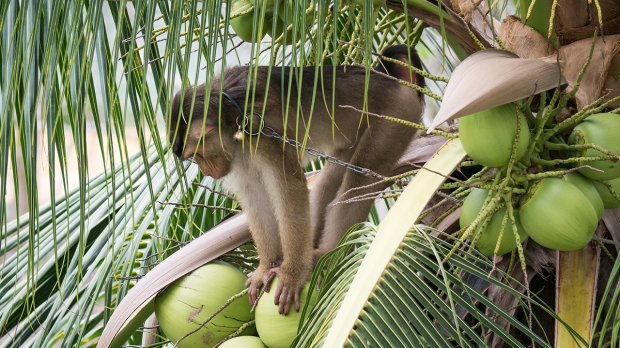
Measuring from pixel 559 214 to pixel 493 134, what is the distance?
0.66ft

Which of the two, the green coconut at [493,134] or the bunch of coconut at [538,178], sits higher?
the green coconut at [493,134]

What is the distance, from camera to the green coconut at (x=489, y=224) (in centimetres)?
144

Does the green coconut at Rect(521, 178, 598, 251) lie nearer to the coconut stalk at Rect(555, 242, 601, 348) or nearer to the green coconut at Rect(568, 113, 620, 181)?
the green coconut at Rect(568, 113, 620, 181)

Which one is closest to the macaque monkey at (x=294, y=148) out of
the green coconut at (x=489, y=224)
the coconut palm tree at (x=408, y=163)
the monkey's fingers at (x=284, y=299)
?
the coconut palm tree at (x=408, y=163)

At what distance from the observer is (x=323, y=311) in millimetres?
1367

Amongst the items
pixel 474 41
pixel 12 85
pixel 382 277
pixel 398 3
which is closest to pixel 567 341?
pixel 382 277

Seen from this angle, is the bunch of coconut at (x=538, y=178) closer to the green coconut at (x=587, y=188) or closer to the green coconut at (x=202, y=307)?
the green coconut at (x=587, y=188)

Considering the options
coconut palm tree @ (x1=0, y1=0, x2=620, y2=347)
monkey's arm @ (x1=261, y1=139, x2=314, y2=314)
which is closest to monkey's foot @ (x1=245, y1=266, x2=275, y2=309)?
coconut palm tree @ (x1=0, y1=0, x2=620, y2=347)

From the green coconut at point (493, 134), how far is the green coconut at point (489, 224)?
0.37ft

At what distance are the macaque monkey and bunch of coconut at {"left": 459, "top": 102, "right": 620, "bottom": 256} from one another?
86 centimetres

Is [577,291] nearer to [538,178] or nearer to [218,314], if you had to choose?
[538,178]

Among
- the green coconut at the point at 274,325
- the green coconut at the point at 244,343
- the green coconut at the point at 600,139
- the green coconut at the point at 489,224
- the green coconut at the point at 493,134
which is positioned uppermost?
the green coconut at the point at 493,134

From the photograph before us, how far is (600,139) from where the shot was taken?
4.68 feet

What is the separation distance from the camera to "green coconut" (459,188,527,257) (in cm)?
144
